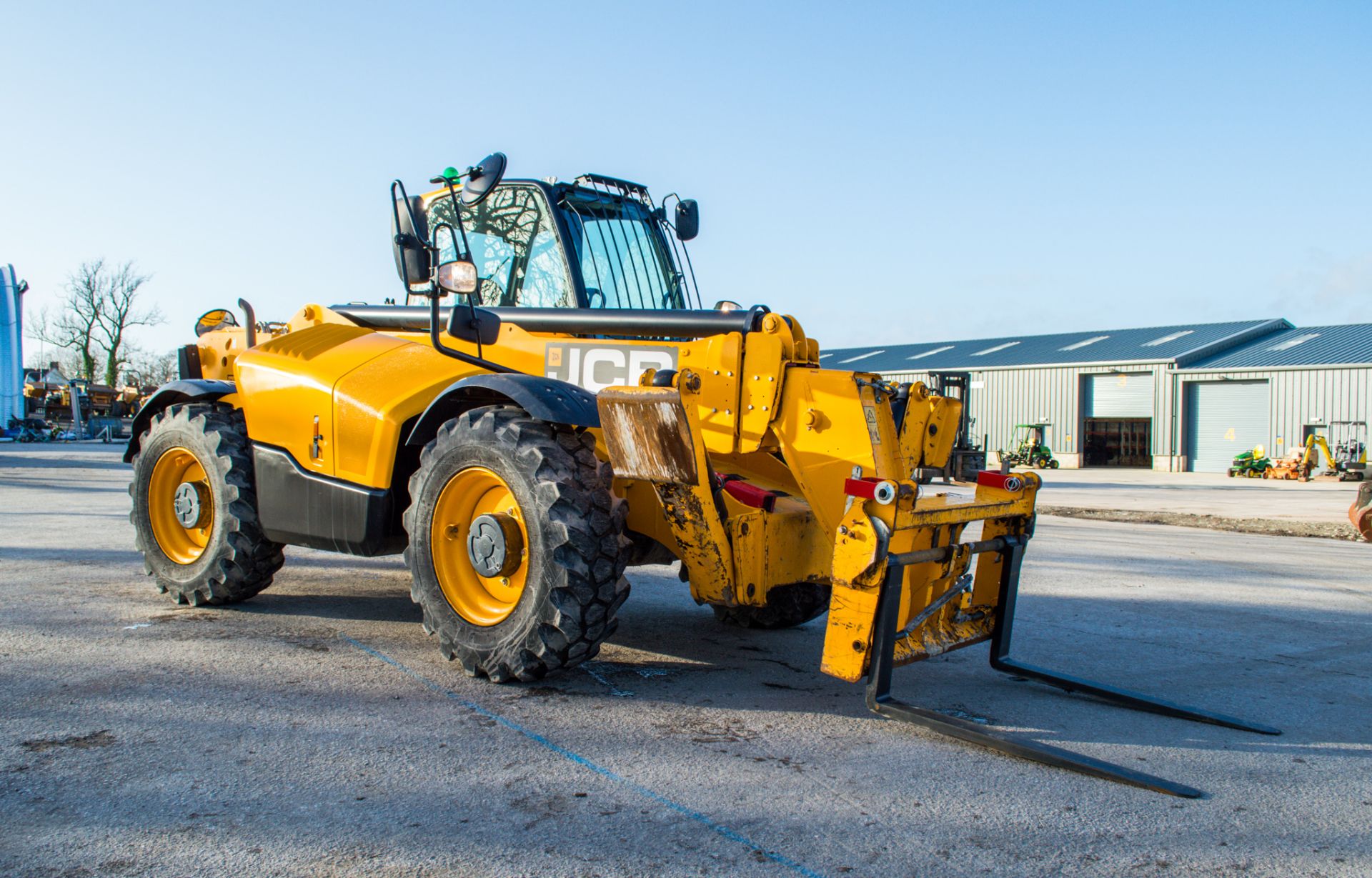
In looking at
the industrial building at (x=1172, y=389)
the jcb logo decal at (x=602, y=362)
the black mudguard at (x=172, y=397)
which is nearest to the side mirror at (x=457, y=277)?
the jcb logo decal at (x=602, y=362)

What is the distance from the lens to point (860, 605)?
383cm

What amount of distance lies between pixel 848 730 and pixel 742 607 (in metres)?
1.93

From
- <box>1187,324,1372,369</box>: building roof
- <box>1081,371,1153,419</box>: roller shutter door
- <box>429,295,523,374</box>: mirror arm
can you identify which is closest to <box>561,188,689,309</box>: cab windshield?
<box>429,295,523,374</box>: mirror arm

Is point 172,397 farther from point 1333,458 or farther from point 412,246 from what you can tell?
point 1333,458

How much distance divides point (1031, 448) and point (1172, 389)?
554 cm

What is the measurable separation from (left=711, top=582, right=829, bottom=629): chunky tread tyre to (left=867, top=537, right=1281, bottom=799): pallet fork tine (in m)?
1.18

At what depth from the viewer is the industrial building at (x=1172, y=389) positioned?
35.5m

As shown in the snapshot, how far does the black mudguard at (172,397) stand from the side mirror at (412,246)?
1816mm

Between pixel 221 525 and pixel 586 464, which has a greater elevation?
pixel 586 464

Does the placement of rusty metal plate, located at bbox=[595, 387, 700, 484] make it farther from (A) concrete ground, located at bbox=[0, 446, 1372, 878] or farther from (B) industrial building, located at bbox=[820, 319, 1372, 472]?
(B) industrial building, located at bbox=[820, 319, 1372, 472]

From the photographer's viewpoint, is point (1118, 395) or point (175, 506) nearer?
point (175, 506)

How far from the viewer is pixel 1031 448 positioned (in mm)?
39594

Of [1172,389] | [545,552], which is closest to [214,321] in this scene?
[545,552]

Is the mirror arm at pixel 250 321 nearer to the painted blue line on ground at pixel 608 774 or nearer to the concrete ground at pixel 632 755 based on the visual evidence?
the concrete ground at pixel 632 755
